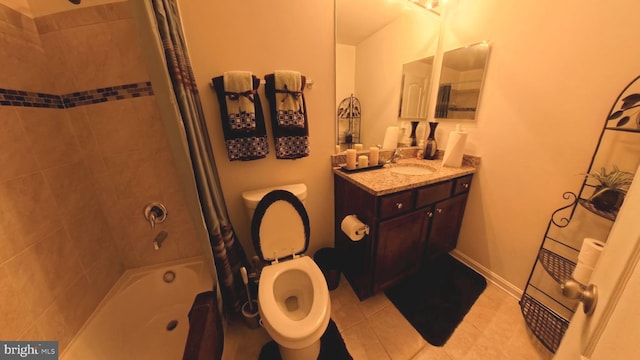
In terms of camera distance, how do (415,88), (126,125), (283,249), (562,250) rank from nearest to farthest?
(126,125), (562,250), (283,249), (415,88)

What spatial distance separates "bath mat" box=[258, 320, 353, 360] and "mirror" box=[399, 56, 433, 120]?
1.77 m

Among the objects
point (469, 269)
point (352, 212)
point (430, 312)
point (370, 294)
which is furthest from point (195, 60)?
point (469, 269)

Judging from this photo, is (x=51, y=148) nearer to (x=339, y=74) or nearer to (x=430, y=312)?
(x=339, y=74)

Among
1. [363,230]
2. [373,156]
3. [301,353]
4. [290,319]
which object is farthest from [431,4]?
[301,353]

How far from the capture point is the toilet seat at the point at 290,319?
0.87 metres

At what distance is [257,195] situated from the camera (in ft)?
4.21

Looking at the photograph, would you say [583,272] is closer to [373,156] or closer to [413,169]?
[413,169]

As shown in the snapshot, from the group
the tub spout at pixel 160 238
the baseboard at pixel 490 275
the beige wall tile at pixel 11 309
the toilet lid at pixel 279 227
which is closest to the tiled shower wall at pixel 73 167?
the beige wall tile at pixel 11 309

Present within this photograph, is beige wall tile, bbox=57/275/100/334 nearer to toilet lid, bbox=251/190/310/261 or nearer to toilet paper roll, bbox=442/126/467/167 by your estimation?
toilet lid, bbox=251/190/310/261

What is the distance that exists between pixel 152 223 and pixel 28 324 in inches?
20.5

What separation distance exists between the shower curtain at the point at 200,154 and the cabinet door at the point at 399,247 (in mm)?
931

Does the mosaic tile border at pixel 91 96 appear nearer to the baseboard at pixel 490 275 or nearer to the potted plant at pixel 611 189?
the potted plant at pixel 611 189

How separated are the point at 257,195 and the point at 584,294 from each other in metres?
1.33

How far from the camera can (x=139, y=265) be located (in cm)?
129
